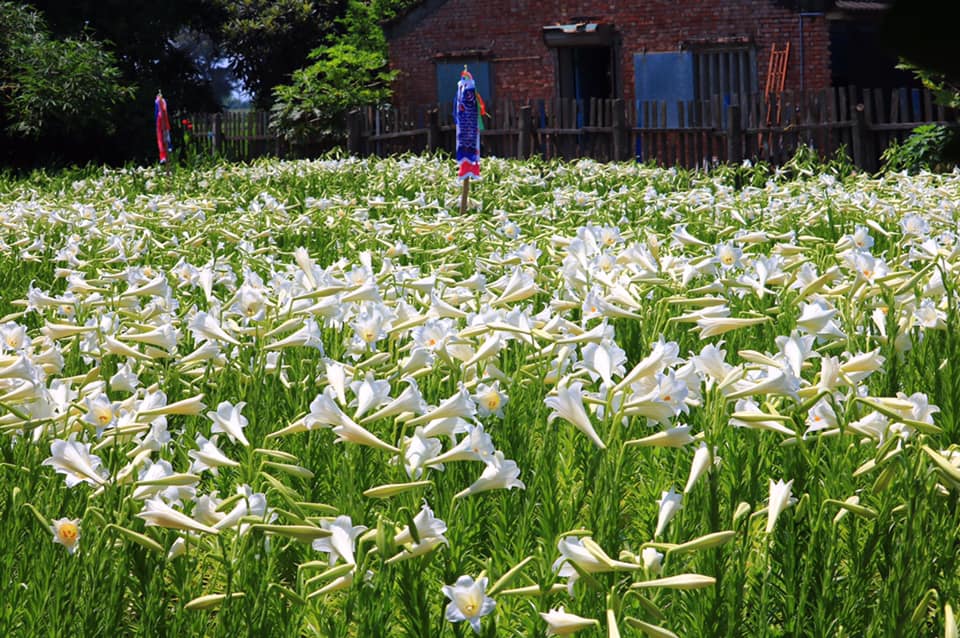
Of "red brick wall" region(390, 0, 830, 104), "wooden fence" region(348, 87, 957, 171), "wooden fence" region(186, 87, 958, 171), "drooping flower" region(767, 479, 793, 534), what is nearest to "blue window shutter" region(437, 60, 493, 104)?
"red brick wall" region(390, 0, 830, 104)

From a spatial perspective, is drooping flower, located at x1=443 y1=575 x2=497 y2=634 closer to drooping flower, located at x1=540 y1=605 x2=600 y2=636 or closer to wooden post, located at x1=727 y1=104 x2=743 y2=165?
drooping flower, located at x1=540 y1=605 x2=600 y2=636

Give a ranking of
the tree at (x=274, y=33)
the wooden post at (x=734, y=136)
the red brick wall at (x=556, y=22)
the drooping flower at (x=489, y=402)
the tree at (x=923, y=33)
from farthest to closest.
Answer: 1. the tree at (x=274, y=33)
2. the red brick wall at (x=556, y=22)
3. the wooden post at (x=734, y=136)
4. the drooping flower at (x=489, y=402)
5. the tree at (x=923, y=33)

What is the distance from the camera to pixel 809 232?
689cm

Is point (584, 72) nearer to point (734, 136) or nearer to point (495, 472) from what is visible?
point (734, 136)

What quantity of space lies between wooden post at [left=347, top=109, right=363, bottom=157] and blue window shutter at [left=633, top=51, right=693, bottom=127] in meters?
5.28

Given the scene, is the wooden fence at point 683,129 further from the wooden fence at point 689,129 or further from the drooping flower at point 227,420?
the drooping flower at point 227,420

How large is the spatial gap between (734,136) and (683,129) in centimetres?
125

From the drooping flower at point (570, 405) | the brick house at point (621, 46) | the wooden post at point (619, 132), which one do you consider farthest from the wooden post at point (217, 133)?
the drooping flower at point (570, 405)

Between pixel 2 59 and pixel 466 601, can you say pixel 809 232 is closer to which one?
pixel 466 601

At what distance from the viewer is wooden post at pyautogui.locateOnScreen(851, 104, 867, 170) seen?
1577 centimetres

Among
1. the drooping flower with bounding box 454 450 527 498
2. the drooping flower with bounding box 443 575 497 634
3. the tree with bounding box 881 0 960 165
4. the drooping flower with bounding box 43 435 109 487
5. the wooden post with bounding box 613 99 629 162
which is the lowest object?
the drooping flower with bounding box 443 575 497 634

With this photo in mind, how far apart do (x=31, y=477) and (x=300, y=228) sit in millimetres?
5198

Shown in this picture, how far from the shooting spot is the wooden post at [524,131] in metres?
19.3

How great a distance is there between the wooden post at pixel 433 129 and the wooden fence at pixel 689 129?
0.02 m
